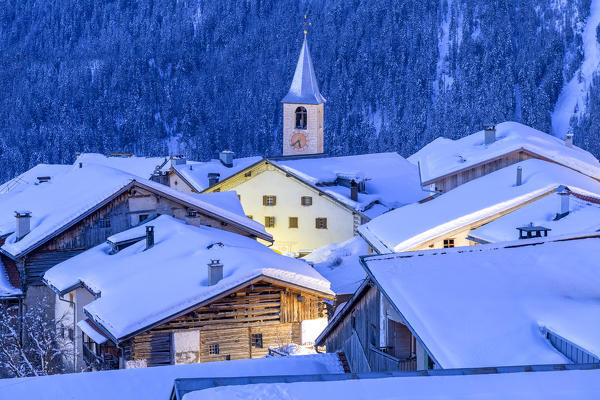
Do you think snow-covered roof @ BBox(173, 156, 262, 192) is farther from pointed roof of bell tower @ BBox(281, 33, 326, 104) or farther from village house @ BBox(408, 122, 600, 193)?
pointed roof of bell tower @ BBox(281, 33, 326, 104)

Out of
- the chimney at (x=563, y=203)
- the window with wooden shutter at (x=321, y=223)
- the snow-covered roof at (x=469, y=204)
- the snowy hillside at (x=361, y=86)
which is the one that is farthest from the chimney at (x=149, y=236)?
the snowy hillside at (x=361, y=86)

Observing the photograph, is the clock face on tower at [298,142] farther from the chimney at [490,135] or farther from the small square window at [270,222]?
the chimney at [490,135]

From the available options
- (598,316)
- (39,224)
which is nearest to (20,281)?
(39,224)

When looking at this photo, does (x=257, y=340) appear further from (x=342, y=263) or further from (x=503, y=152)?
(x=342, y=263)

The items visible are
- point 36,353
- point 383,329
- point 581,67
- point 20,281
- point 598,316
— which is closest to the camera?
point 598,316

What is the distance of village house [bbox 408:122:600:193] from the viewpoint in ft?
147

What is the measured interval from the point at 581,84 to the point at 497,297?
478ft

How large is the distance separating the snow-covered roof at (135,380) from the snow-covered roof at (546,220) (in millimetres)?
10851

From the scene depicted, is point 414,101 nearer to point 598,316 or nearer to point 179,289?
point 179,289

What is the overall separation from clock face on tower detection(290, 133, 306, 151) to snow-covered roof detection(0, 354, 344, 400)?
206 feet

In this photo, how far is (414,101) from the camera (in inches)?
6791

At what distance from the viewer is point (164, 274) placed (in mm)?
31375

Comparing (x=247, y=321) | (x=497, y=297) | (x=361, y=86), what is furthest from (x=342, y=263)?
(x=361, y=86)

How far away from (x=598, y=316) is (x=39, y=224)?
87.0ft
